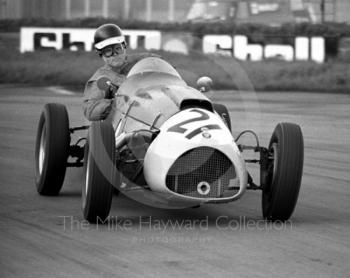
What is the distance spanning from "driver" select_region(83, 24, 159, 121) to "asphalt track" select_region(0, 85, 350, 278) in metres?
0.83

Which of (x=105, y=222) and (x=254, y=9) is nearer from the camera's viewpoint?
(x=105, y=222)

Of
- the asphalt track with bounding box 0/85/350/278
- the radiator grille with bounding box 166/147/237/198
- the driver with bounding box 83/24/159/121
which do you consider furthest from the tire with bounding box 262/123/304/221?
the driver with bounding box 83/24/159/121

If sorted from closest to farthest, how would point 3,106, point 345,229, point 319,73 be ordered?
point 345,229 < point 3,106 < point 319,73

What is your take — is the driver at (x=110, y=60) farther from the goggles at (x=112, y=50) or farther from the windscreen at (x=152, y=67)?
the windscreen at (x=152, y=67)

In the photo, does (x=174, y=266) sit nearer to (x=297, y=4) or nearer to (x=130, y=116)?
(x=130, y=116)

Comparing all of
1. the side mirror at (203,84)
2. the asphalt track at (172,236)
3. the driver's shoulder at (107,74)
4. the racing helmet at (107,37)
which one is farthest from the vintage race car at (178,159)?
the racing helmet at (107,37)

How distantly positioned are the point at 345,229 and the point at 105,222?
165cm

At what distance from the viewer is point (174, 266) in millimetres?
6223

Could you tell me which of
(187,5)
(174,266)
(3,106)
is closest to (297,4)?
(187,5)

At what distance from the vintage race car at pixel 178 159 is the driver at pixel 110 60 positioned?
60 centimetres

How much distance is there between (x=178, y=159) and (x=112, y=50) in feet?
7.12

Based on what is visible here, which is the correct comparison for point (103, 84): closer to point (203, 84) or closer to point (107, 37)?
point (107, 37)

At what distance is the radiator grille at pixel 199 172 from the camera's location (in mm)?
7211

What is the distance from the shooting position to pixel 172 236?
7.14 metres
